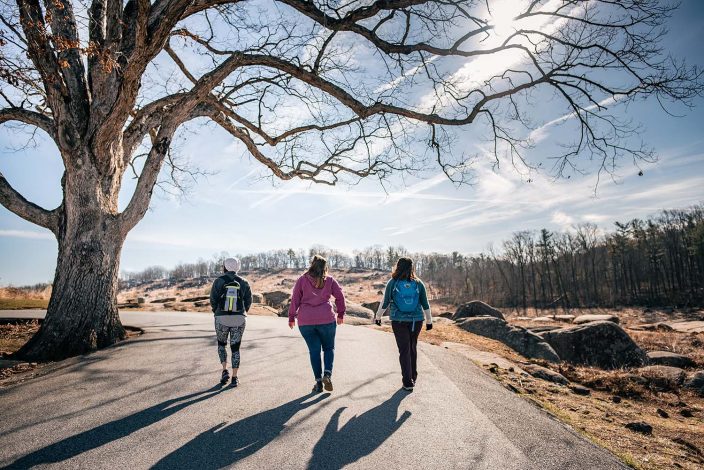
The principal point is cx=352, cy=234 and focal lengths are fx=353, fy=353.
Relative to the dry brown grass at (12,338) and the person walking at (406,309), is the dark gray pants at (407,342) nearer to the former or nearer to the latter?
the person walking at (406,309)

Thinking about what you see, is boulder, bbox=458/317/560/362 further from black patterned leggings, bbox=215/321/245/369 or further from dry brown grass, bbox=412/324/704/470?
black patterned leggings, bbox=215/321/245/369

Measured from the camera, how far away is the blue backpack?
538 centimetres

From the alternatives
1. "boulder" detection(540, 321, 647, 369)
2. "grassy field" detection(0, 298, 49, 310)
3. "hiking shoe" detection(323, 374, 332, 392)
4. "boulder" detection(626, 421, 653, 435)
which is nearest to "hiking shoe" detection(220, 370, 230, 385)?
"hiking shoe" detection(323, 374, 332, 392)

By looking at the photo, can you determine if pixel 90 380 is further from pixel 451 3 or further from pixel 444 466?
pixel 451 3

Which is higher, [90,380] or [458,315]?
[90,380]

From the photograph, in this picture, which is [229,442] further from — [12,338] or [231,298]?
[12,338]

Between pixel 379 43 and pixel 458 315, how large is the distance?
61.1ft

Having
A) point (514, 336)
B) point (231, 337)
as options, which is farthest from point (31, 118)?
point (514, 336)

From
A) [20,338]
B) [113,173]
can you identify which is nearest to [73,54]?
[113,173]

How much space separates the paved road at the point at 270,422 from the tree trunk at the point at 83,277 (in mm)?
945

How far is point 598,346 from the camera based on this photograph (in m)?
12.1

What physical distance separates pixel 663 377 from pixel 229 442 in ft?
38.4

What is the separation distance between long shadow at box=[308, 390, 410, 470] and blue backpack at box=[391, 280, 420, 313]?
4.75 feet

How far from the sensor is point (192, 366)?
234 inches
